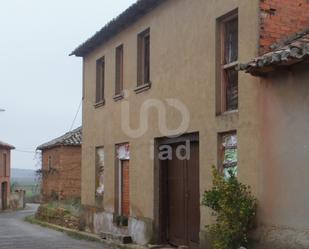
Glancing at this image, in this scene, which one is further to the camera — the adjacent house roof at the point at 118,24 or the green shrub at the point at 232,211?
the adjacent house roof at the point at 118,24

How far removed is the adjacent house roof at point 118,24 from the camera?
14531mm

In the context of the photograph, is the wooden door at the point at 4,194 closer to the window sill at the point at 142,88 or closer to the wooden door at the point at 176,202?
the window sill at the point at 142,88

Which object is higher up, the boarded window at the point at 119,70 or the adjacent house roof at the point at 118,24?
the adjacent house roof at the point at 118,24

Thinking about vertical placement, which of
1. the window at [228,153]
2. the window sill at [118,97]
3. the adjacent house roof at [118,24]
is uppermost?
the adjacent house roof at [118,24]

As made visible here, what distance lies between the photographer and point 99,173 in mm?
18562

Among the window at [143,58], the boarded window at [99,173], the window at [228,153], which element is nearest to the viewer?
the window at [228,153]

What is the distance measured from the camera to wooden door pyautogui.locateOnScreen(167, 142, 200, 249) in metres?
12.6

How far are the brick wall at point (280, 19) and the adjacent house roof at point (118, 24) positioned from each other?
425cm

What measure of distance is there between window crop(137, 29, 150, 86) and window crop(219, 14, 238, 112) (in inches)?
160

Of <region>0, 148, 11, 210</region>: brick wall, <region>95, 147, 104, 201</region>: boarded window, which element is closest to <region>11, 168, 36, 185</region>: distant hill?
<region>0, 148, 11, 210</region>: brick wall

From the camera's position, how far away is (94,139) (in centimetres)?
1888

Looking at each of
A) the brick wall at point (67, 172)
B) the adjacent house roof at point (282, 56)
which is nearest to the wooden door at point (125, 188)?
the adjacent house roof at point (282, 56)

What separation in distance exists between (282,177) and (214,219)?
2251mm

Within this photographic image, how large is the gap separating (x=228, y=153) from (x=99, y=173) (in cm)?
819
